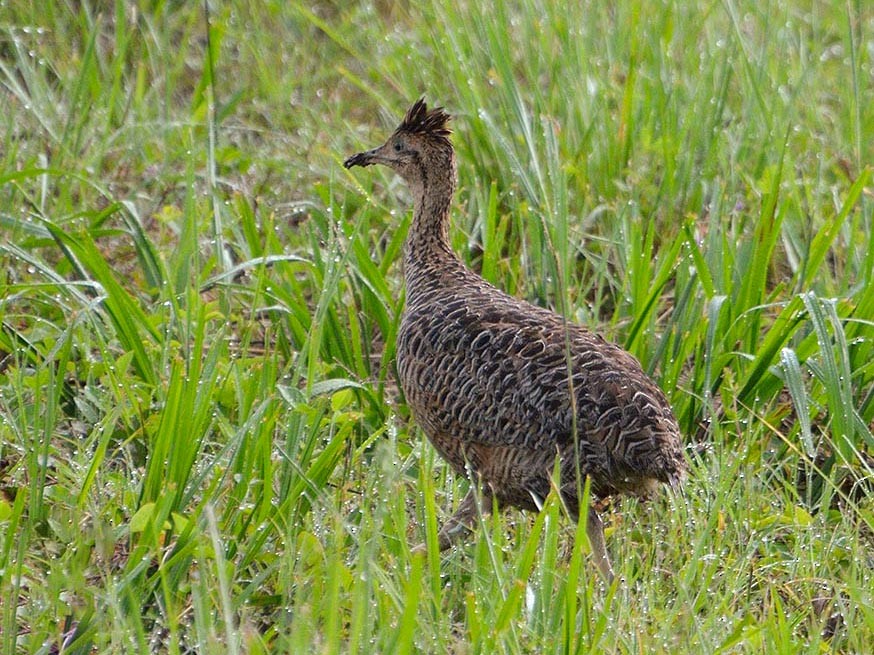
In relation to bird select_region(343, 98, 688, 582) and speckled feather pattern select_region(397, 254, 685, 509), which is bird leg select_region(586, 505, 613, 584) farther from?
speckled feather pattern select_region(397, 254, 685, 509)

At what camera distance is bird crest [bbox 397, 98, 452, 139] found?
16.3 feet

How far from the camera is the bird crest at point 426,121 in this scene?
4.96 meters

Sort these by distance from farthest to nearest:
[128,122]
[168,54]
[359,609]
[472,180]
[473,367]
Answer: [168,54]
[128,122]
[472,180]
[473,367]
[359,609]

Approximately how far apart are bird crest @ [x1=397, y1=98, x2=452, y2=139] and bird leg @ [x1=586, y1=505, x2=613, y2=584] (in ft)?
5.08

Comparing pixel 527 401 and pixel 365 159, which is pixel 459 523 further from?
pixel 365 159

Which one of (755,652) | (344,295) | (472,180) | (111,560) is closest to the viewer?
(755,652)

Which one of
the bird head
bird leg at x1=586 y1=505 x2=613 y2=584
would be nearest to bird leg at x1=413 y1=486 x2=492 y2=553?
bird leg at x1=586 y1=505 x2=613 y2=584

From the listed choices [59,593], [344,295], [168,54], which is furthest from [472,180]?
[59,593]

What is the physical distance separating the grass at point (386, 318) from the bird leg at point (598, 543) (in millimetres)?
67

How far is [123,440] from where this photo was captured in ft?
14.6

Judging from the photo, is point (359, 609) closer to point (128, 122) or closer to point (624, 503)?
point (624, 503)

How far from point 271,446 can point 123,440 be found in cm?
73

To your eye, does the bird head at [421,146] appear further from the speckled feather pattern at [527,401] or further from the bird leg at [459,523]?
the bird leg at [459,523]

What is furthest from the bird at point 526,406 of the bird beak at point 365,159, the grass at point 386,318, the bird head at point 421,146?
the bird beak at point 365,159
